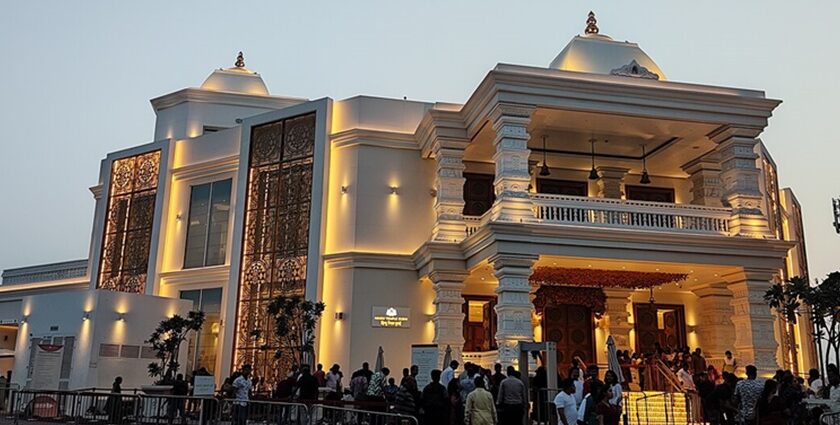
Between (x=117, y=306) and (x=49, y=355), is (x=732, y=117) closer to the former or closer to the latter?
(x=117, y=306)

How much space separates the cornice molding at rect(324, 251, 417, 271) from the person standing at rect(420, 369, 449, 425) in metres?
9.98

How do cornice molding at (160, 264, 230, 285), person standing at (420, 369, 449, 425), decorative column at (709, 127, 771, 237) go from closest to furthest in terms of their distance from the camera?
1. person standing at (420, 369, 449, 425)
2. decorative column at (709, 127, 771, 237)
3. cornice molding at (160, 264, 230, 285)

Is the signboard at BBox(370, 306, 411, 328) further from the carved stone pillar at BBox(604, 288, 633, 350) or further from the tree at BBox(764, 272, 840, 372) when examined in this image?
the tree at BBox(764, 272, 840, 372)

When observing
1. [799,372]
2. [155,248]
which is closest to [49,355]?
[155,248]

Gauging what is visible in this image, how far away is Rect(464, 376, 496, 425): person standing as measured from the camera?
11656mm

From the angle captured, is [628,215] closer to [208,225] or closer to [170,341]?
[170,341]

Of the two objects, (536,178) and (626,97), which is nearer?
(626,97)

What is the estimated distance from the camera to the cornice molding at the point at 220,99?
97.6 ft

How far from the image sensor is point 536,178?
80.2 ft

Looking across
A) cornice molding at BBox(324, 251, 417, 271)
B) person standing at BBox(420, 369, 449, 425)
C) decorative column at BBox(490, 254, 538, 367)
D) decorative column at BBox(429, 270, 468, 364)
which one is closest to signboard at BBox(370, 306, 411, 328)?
cornice molding at BBox(324, 251, 417, 271)

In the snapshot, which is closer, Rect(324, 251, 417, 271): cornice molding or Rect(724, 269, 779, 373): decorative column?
Rect(724, 269, 779, 373): decorative column

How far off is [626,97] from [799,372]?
12.6 m

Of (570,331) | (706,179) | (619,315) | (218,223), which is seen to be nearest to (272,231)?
(218,223)

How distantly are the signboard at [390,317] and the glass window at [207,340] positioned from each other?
5.58 meters
